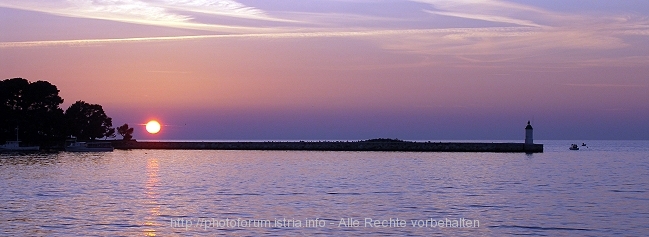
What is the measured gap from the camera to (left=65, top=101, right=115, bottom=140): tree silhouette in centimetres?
13249

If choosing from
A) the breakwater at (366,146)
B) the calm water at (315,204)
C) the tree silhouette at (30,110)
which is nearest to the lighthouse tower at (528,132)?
the breakwater at (366,146)

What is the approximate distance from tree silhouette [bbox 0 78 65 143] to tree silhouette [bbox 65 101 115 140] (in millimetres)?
4936

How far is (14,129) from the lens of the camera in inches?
4860

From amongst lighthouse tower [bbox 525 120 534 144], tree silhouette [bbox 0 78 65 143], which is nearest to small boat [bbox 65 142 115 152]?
tree silhouette [bbox 0 78 65 143]

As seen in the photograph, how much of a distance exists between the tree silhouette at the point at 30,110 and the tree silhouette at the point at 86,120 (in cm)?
494

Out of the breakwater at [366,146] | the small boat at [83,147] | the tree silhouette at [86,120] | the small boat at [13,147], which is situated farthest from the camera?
the tree silhouette at [86,120]

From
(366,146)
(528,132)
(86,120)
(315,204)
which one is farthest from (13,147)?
(315,204)

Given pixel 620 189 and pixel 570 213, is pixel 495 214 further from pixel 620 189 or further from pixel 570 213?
pixel 620 189

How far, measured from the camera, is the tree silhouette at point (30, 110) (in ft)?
398

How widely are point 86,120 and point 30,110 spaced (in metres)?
13.3

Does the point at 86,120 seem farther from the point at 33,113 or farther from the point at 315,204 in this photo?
the point at 315,204

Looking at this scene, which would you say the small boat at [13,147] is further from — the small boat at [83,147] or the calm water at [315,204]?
the calm water at [315,204]

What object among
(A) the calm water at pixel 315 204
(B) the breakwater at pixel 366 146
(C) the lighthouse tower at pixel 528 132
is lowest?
(A) the calm water at pixel 315 204

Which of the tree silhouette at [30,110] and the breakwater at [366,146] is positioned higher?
the tree silhouette at [30,110]
